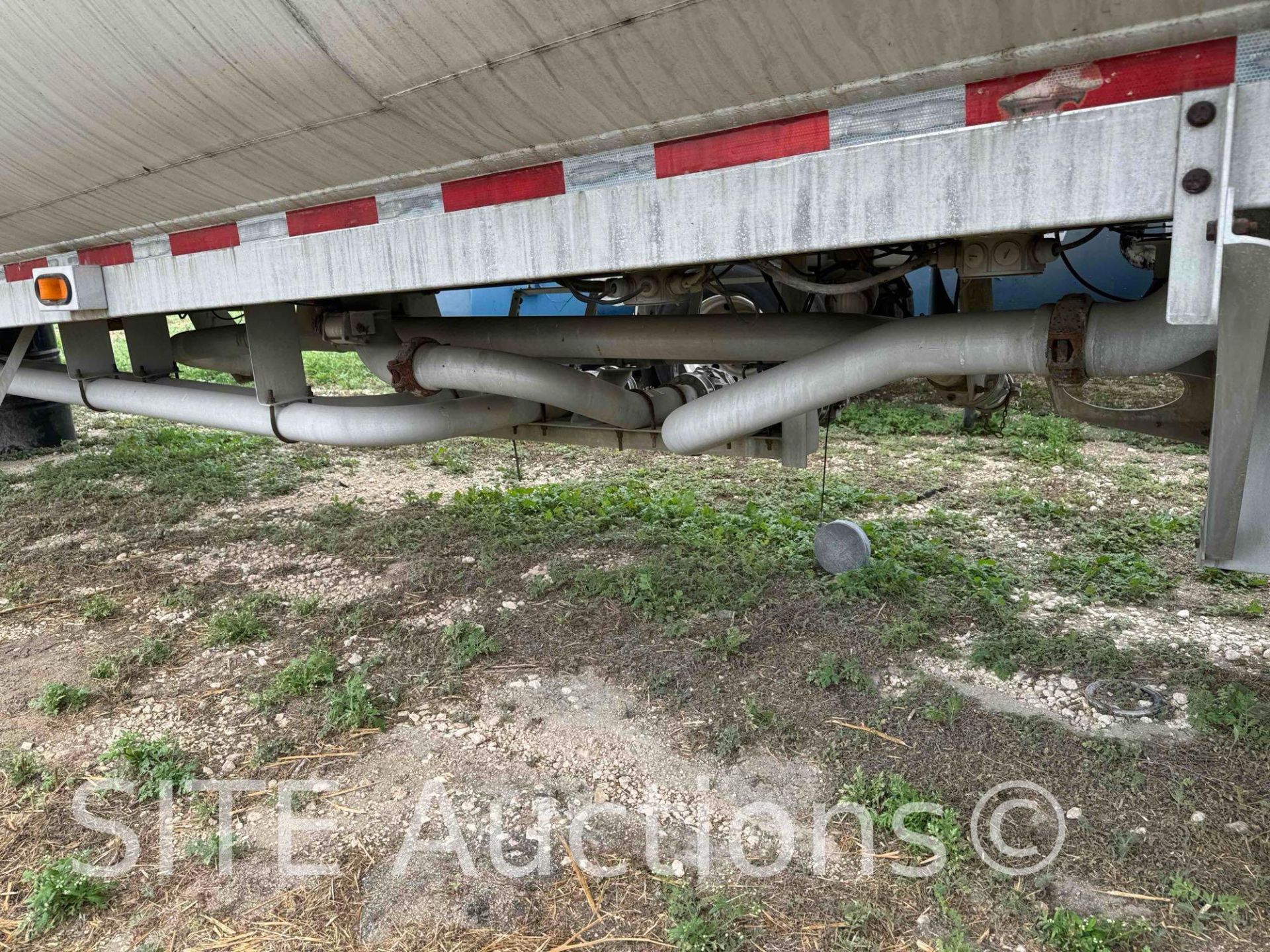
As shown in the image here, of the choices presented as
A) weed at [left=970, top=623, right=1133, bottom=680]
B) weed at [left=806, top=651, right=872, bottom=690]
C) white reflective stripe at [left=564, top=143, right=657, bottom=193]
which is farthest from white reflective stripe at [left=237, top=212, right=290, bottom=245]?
weed at [left=970, top=623, right=1133, bottom=680]

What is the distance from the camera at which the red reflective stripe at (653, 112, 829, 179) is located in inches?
64.4

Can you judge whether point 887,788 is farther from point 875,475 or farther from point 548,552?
point 875,475

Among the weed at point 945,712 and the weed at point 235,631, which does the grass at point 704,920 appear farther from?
the weed at point 235,631

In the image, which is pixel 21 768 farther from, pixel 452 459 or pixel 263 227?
pixel 452 459

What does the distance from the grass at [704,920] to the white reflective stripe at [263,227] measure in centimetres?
202

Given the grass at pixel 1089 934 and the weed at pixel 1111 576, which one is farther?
the weed at pixel 1111 576

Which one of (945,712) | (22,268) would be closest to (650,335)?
(945,712)

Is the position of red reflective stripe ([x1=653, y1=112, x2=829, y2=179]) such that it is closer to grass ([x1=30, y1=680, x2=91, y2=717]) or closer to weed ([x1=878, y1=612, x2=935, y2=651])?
weed ([x1=878, y1=612, x2=935, y2=651])

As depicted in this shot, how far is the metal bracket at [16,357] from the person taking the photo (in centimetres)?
389

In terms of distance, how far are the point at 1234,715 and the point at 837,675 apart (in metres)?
1.09

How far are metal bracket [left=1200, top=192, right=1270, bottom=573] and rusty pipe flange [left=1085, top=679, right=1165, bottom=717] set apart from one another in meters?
0.79

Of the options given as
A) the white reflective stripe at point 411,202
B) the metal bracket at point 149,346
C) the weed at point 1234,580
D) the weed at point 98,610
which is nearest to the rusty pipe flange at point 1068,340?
the white reflective stripe at point 411,202

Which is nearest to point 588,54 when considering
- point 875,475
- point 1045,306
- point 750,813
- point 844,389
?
point 844,389

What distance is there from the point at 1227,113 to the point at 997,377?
1.70 m
